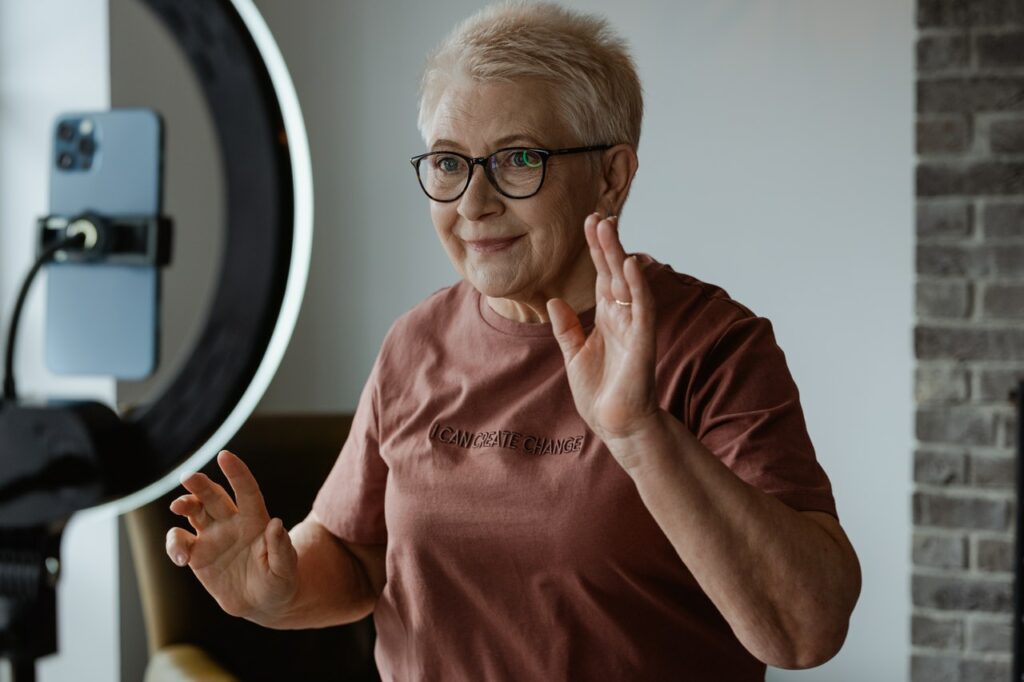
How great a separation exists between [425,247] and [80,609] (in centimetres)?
124

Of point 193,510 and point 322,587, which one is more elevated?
point 193,510

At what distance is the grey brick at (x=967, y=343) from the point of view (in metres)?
2.30

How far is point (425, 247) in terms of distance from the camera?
2.92 metres

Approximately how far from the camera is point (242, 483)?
1.04 metres

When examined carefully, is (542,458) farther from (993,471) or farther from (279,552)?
(993,471)

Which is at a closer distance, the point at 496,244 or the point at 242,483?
the point at 242,483

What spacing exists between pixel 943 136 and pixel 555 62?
149 cm

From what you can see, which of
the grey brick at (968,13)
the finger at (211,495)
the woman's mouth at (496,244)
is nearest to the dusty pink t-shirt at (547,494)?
the woman's mouth at (496,244)

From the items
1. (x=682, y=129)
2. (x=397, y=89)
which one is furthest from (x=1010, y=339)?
(x=397, y=89)

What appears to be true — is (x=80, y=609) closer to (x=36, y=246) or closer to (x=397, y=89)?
(x=397, y=89)

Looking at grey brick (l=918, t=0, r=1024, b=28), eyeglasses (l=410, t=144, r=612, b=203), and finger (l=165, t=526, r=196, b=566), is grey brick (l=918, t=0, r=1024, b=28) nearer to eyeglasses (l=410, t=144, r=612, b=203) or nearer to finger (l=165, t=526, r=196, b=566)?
eyeglasses (l=410, t=144, r=612, b=203)

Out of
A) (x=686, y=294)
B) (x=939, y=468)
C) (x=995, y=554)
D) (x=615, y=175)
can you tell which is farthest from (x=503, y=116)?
(x=995, y=554)

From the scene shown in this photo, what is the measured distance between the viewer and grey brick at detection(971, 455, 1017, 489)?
2320 mm

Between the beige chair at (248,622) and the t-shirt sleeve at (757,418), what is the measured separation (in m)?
1.28
